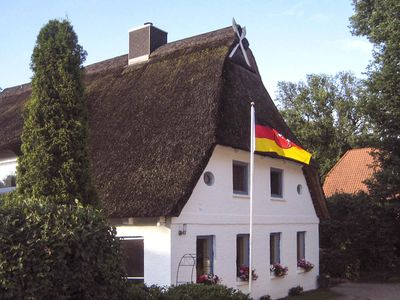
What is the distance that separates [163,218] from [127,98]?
5679mm

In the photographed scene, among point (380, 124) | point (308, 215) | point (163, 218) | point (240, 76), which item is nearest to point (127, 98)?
point (240, 76)

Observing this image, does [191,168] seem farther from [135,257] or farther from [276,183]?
[276,183]

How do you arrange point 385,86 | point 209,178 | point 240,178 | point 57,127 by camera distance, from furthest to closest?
point 385,86 → point 240,178 → point 209,178 → point 57,127

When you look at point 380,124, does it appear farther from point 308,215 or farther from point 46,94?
point 46,94

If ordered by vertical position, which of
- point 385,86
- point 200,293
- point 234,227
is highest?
point 385,86

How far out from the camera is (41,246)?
6902 mm

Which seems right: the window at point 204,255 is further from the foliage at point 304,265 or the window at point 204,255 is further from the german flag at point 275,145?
the foliage at point 304,265

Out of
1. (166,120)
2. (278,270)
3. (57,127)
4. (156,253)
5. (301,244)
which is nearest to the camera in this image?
(57,127)

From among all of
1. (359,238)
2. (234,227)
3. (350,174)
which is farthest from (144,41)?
(350,174)

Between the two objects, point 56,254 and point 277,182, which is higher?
point 277,182

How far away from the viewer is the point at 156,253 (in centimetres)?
1318

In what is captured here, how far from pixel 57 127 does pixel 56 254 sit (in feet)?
13.1

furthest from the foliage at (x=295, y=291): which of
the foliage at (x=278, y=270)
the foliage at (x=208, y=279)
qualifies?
the foliage at (x=208, y=279)

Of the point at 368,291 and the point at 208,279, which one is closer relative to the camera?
the point at 208,279
